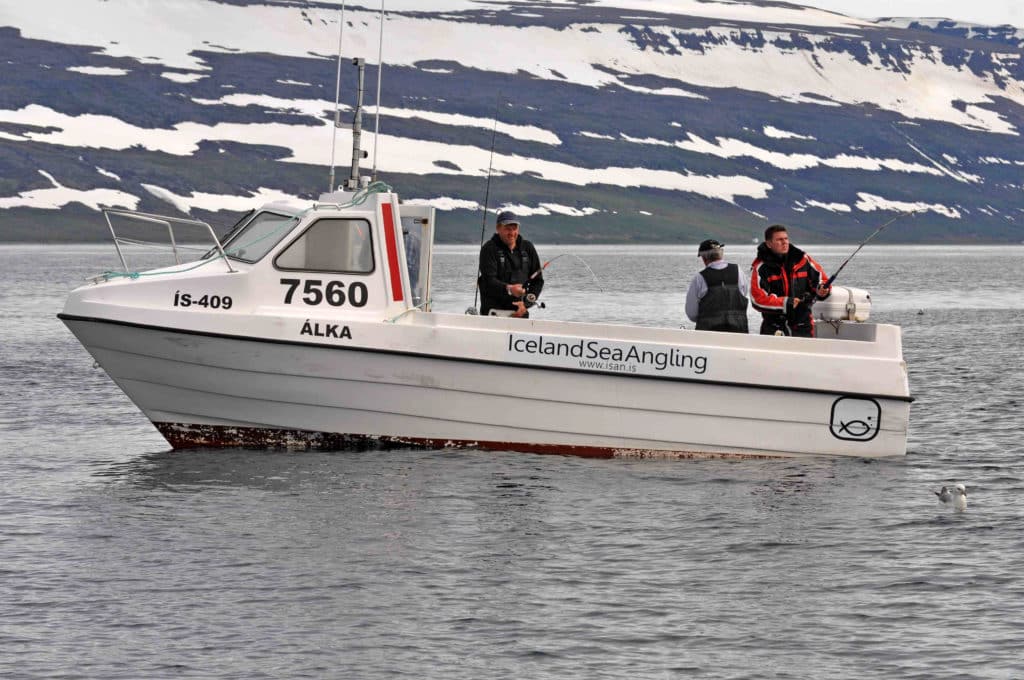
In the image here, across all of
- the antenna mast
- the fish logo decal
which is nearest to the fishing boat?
the fish logo decal

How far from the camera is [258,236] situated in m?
16.9

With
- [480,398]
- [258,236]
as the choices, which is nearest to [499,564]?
[480,398]

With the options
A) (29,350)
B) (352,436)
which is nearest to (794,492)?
(352,436)

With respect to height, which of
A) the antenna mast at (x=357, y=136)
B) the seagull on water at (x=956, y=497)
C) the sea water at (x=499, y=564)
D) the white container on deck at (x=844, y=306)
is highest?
the antenna mast at (x=357, y=136)

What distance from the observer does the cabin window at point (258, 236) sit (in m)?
16.7

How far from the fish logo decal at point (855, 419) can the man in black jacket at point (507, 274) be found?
11.8ft

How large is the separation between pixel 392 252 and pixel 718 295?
11.9ft

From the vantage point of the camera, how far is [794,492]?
50.3 feet

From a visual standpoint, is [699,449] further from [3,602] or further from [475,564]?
[3,602]

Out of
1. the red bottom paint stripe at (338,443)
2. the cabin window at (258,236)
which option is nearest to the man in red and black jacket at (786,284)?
the red bottom paint stripe at (338,443)

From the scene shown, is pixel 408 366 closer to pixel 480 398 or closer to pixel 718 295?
pixel 480 398

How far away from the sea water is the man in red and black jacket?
149 centimetres

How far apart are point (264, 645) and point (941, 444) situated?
12.2 metres

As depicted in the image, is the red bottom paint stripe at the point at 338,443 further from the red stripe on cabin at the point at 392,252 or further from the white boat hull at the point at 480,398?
the red stripe on cabin at the point at 392,252
